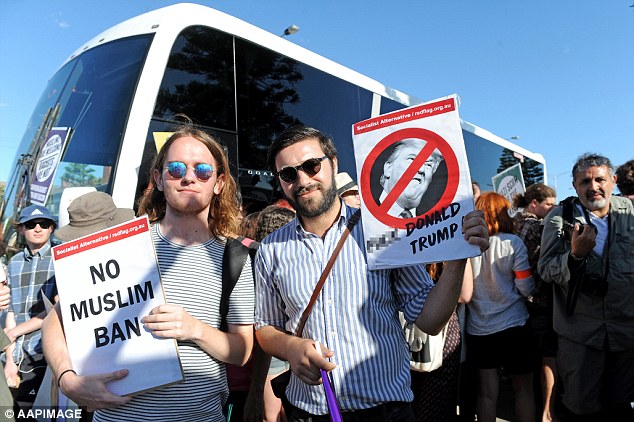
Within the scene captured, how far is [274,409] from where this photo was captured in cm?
291

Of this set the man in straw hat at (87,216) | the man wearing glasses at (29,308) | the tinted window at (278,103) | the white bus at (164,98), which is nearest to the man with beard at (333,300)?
the man in straw hat at (87,216)

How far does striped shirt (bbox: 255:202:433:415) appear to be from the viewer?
5.78ft

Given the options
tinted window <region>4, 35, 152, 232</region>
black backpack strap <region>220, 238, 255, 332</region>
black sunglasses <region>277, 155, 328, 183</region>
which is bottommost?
black backpack strap <region>220, 238, 255, 332</region>

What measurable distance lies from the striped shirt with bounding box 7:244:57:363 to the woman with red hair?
3.64 m

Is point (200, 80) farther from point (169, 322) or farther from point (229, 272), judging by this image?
point (169, 322)

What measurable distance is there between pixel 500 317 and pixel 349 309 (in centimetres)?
260

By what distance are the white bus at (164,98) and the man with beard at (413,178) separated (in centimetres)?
334

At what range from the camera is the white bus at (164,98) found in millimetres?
4695

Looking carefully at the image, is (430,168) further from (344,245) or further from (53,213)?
(53,213)

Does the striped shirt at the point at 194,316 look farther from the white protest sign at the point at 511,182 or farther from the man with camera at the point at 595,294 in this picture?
the white protest sign at the point at 511,182

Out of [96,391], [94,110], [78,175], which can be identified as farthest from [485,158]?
[96,391]

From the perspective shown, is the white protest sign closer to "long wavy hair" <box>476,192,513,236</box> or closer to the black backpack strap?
"long wavy hair" <box>476,192,513,236</box>

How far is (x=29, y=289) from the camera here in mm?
3879

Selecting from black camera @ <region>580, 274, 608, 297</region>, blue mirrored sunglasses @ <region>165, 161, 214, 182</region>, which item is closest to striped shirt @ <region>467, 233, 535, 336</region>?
black camera @ <region>580, 274, 608, 297</region>
